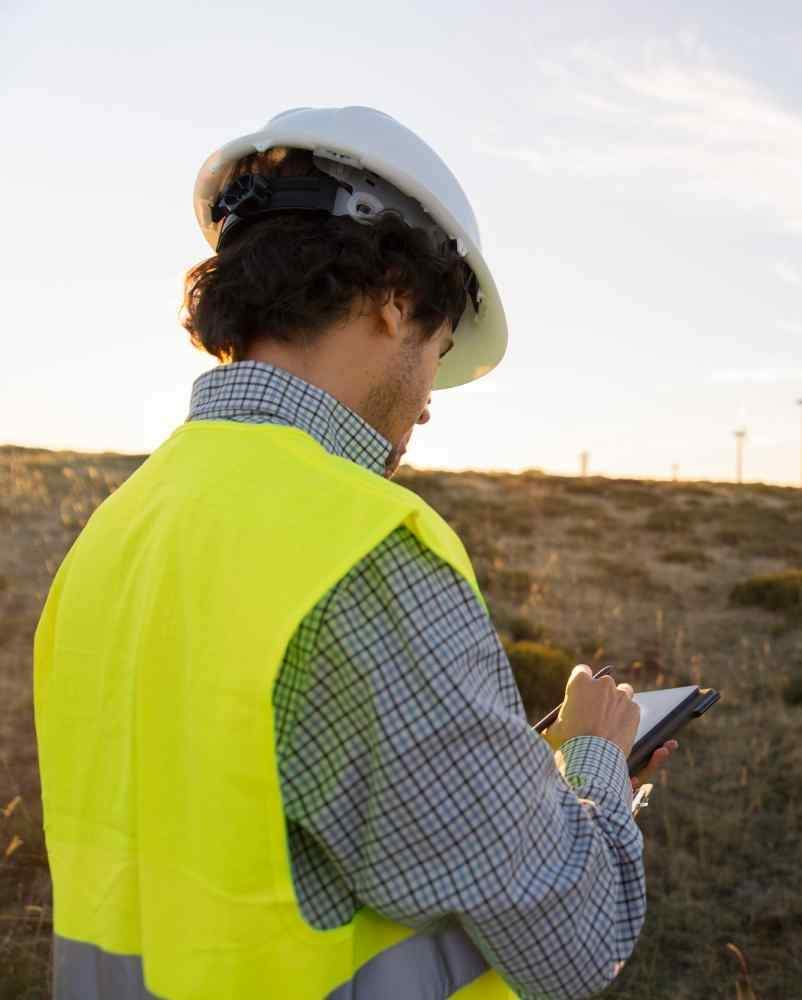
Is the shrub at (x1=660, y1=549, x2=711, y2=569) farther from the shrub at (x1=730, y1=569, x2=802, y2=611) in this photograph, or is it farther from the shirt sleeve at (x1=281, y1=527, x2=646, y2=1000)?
the shirt sleeve at (x1=281, y1=527, x2=646, y2=1000)

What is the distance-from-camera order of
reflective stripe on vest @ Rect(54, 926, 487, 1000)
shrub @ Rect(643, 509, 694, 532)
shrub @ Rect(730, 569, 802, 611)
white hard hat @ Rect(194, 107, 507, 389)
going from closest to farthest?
reflective stripe on vest @ Rect(54, 926, 487, 1000), white hard hat @ Rect(194, 107, 507, 389), shrub @ Rect(730, 569, 802, 611), shrub @ Rect(643, 509, 694, 532)

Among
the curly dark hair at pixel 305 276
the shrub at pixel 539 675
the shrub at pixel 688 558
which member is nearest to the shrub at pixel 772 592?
the shrub at pixel 688 558

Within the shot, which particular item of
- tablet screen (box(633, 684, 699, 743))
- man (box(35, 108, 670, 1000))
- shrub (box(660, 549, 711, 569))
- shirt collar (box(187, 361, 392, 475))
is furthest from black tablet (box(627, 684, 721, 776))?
shrub (box(660, 549, 711, 569))

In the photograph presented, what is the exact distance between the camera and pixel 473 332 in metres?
2.58

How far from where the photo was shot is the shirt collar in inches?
57.0

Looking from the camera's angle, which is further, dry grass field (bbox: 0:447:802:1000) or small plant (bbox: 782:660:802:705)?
small plant (bbox: 782:660:802:705)

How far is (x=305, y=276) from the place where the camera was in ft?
5.26

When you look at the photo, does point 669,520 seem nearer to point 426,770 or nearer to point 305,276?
point 305,276

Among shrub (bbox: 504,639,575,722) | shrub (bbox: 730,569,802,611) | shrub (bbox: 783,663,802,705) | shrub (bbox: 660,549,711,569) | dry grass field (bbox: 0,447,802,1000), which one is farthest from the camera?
shrub (bbox: 660,549,711,569)

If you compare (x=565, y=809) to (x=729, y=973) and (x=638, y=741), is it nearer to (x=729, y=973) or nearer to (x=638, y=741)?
(x=638, y=741)

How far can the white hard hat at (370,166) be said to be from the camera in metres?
1.76

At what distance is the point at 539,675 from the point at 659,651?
2065mm

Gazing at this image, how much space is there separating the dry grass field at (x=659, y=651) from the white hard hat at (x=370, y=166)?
3257 millimetres

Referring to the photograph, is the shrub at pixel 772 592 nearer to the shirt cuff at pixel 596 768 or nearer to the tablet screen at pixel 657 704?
the tablet screen at pixel 657 704
